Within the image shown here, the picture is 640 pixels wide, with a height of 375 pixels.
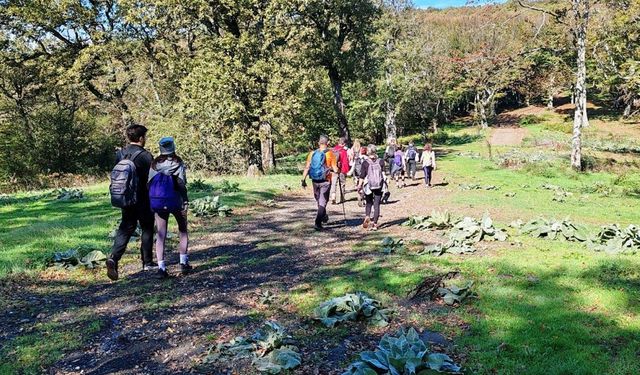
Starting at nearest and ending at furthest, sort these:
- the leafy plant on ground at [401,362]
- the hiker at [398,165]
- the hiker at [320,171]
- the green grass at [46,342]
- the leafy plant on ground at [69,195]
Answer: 1. the leafy plant on ground at [401,362]
2. the green grass at [46,342]
3. the hiker at [320,171]
4. the leafy plant on ground at [69,195]
5. the hiker at [398,165]

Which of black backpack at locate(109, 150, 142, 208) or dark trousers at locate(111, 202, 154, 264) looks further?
dark trousers at locate(111, 202, 154, 264)

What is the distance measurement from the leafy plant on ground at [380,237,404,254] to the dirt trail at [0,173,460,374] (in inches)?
15.0

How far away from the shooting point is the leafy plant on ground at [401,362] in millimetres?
4312

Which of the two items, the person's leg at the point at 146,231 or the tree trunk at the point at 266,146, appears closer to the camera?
the person's leg at the point at 146,231

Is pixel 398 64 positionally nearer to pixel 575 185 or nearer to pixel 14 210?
pixel 575 185

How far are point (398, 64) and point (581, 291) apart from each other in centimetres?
4251

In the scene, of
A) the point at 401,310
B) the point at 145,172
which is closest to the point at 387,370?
the point at 401,310

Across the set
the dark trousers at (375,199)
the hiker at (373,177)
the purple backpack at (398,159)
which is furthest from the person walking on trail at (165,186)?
the purple backpack at (398,159)

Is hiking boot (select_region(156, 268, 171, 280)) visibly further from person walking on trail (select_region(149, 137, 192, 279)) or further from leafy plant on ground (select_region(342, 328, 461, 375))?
leafy plant on ground (select_region(342, 328, 461, 375))

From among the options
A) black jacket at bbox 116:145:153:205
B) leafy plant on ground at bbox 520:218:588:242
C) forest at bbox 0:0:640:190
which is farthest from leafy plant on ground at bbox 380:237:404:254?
forest at bbox 0:0:640:190

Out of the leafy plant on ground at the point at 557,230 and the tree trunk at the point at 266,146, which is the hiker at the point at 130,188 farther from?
the tree trunk at the point at 266,146

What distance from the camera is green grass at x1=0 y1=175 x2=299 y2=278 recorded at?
29.2 ft

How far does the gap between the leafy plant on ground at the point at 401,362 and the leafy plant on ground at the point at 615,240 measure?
18.7 feet

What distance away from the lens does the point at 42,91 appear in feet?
109
